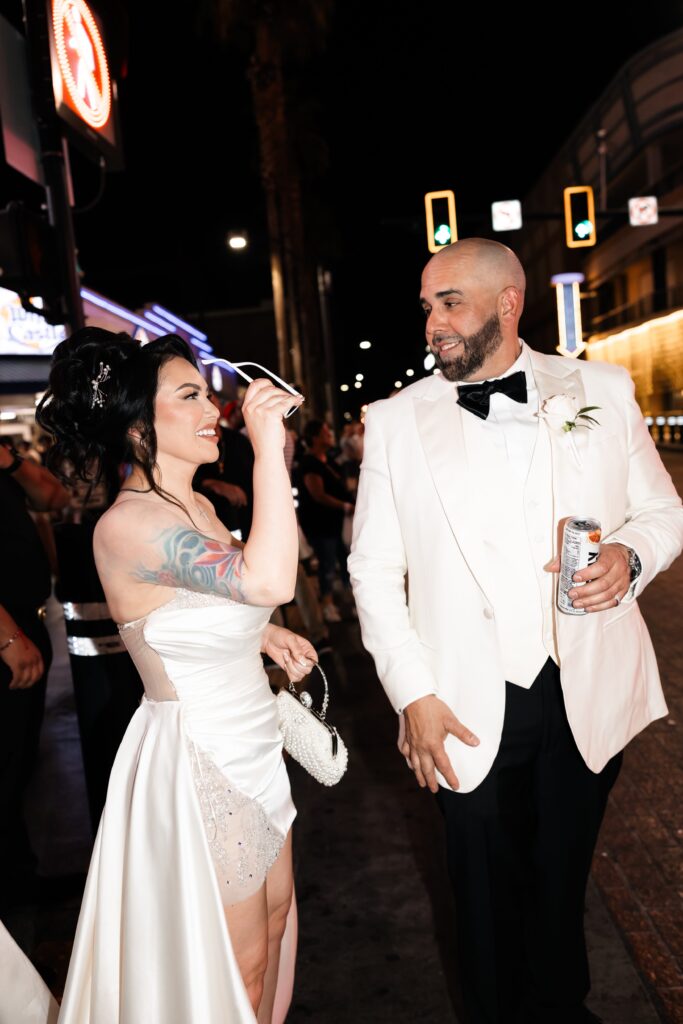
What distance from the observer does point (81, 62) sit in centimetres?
481

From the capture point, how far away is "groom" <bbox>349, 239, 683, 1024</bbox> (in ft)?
7.68

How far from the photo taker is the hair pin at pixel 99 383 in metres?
2.29

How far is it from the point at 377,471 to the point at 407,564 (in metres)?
0.31

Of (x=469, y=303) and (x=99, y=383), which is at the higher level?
(x=469, y=303)

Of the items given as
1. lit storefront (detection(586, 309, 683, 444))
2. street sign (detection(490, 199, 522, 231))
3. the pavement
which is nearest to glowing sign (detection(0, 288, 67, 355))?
the pavement

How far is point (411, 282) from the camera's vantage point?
Answer: 6981 cm

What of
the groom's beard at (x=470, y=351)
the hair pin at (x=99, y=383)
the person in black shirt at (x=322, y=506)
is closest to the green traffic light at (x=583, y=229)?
the person in black shirt at (x=322, y=506)

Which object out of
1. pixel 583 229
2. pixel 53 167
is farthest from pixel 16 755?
pixel 583 229

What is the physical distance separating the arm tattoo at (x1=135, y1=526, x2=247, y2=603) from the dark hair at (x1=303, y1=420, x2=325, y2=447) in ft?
22.2

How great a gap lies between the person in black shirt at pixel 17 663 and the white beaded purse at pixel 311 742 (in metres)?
1.43

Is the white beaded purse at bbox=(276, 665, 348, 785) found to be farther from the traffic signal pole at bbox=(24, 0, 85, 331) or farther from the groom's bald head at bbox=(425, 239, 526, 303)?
the traffic signal pole at bbox=(24, 0, 85, 331)

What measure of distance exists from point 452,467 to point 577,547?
1.67 feet

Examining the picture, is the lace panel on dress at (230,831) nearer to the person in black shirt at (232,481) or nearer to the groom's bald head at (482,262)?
the groom's bald head at (482,262)

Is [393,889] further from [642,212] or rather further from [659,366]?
[659,366]
